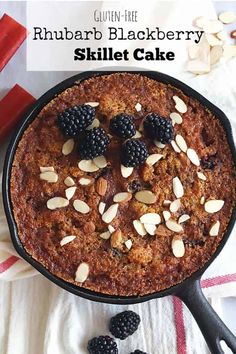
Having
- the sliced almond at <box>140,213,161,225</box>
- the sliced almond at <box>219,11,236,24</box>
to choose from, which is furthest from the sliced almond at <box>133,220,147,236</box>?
the sliced almond at <box>219,11,236,24</box>

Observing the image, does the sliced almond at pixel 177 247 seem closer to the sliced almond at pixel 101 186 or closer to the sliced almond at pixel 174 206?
the sliced almond at pixel 174 206

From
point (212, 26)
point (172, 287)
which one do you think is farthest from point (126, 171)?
point (212, 26)

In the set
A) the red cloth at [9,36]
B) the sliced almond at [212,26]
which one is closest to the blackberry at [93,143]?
the red cloth at [9,36]

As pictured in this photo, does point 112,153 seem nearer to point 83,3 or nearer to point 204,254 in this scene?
point 204,254

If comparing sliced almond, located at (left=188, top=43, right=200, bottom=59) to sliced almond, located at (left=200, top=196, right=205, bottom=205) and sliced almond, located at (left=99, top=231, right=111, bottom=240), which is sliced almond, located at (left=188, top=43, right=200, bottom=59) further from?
sliced almond, located at (left=99, top=231, right=111, bottom=240)

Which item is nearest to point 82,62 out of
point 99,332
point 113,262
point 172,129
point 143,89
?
point 143,89

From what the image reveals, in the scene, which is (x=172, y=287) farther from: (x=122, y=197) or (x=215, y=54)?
(x=215, y=54)
